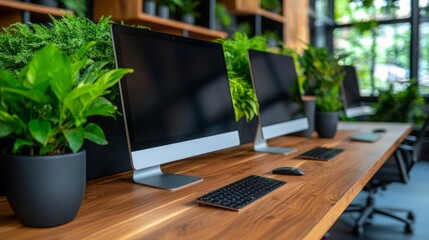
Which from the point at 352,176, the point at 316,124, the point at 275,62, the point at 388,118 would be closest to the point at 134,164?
the point at 352,176

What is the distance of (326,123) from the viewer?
202 cm

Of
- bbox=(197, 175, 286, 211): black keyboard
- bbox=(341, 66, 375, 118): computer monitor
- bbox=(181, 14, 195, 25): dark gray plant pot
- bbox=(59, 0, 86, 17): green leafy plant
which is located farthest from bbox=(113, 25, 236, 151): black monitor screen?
bbox=(181, 14, 195, 25): dark gray plant pot

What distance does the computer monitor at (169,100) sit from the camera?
3.00 feet

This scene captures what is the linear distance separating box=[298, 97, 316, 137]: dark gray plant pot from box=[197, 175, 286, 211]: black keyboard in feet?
3.16

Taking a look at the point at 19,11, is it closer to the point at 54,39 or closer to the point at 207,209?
the point at 54,39

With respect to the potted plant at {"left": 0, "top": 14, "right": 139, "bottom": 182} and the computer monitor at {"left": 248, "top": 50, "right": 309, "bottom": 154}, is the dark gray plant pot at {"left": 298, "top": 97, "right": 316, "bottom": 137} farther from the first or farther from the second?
the potted plant at {"left": 0, "top": 14, "right": 139, "bottom": 182}

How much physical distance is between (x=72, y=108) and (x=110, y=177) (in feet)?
1.52

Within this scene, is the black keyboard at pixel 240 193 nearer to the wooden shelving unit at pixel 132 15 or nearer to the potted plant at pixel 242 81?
the potted plant at pixel 242 81

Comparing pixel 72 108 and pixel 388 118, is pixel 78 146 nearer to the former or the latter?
pixel 72 108

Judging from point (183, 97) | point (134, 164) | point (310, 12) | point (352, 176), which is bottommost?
point (352, 176)

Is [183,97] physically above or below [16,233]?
above

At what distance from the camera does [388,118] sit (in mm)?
3857

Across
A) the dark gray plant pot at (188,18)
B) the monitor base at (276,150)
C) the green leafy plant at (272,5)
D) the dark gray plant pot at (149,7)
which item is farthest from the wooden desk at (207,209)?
the green leafy plant at (272,5)

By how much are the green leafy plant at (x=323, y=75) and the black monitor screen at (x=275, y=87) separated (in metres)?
0.25
